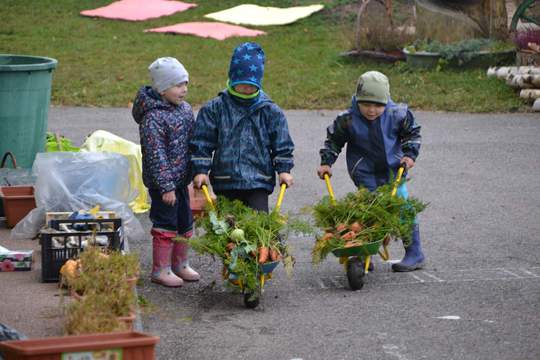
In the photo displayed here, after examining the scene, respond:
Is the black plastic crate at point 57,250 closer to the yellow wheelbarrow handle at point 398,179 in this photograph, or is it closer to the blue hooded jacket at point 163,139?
the blue hooded jacket at point 163,139

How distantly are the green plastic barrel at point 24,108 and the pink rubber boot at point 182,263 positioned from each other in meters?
2.65

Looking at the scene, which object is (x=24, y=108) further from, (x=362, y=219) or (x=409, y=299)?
(x=409, y=299)

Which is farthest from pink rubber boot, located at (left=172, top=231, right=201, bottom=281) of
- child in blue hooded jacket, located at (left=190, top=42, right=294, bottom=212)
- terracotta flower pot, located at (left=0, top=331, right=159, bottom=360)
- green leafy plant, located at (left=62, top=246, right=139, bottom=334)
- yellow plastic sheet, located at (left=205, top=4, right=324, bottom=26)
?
yellow plastic sheet, located at (left=205, top=4, right=324, bottom=26)

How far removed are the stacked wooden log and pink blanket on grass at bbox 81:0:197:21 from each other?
9774 mm

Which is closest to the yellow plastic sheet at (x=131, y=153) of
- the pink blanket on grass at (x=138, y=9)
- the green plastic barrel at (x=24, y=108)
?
the green plastic barrel at (x=24, y=108)

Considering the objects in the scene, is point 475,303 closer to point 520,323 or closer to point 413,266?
point 520,323

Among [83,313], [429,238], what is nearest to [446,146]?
[429,238]

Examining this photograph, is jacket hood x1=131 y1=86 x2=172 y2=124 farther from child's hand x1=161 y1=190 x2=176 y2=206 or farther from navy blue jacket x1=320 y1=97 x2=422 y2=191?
navy blue jacket x1=320 y1=97 x2=422 y2=191

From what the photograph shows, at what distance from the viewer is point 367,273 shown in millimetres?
7539

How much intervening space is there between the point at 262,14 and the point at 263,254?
55.4 ft

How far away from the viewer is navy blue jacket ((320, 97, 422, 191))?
754cm

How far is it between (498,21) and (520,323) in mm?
12572

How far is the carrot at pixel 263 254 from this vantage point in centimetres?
651

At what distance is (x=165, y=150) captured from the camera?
23.6 feet
